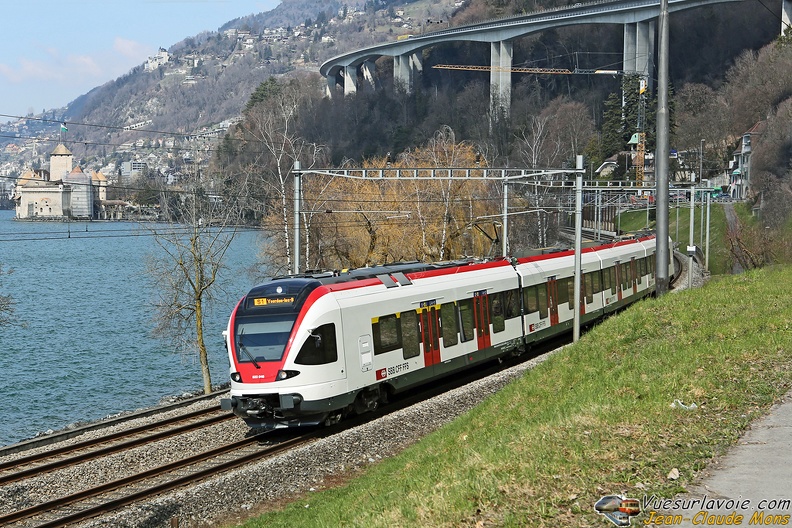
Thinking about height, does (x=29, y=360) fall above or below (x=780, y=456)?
below

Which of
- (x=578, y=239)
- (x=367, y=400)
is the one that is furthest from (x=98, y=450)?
(x=578, y=239)

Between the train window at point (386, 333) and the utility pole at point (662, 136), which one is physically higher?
the utility pole at point (662, 136)

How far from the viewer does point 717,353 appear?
15.2 meters

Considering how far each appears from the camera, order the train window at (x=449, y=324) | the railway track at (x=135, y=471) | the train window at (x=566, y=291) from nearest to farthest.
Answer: the railway track at (x=135, y=471)
the train window at (x=449, y=324)
the train window at (x=566, y=291)

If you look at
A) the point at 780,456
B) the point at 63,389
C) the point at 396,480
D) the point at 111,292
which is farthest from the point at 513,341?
the point at 111,292

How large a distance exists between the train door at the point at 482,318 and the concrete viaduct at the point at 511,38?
80782mm

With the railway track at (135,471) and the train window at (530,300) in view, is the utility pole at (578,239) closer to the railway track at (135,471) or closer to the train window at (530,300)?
the train window at (530,300)

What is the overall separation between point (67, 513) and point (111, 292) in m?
61.2

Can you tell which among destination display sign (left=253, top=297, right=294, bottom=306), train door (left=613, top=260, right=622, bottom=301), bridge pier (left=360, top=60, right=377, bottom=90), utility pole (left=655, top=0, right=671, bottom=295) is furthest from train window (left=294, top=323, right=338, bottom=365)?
bridge pier (left=360, top=60, right=377, bottom=90)

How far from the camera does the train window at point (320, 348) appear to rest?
1812cm

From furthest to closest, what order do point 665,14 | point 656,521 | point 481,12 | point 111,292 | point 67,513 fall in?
point 481,12 < point 111,292 < point 665,14 < point 67,513 < point 656,521

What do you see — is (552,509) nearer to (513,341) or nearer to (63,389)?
(513,341)

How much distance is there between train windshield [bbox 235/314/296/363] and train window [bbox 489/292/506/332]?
323 inches

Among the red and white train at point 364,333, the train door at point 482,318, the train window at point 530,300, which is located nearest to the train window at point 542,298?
the train window at point 530,300
